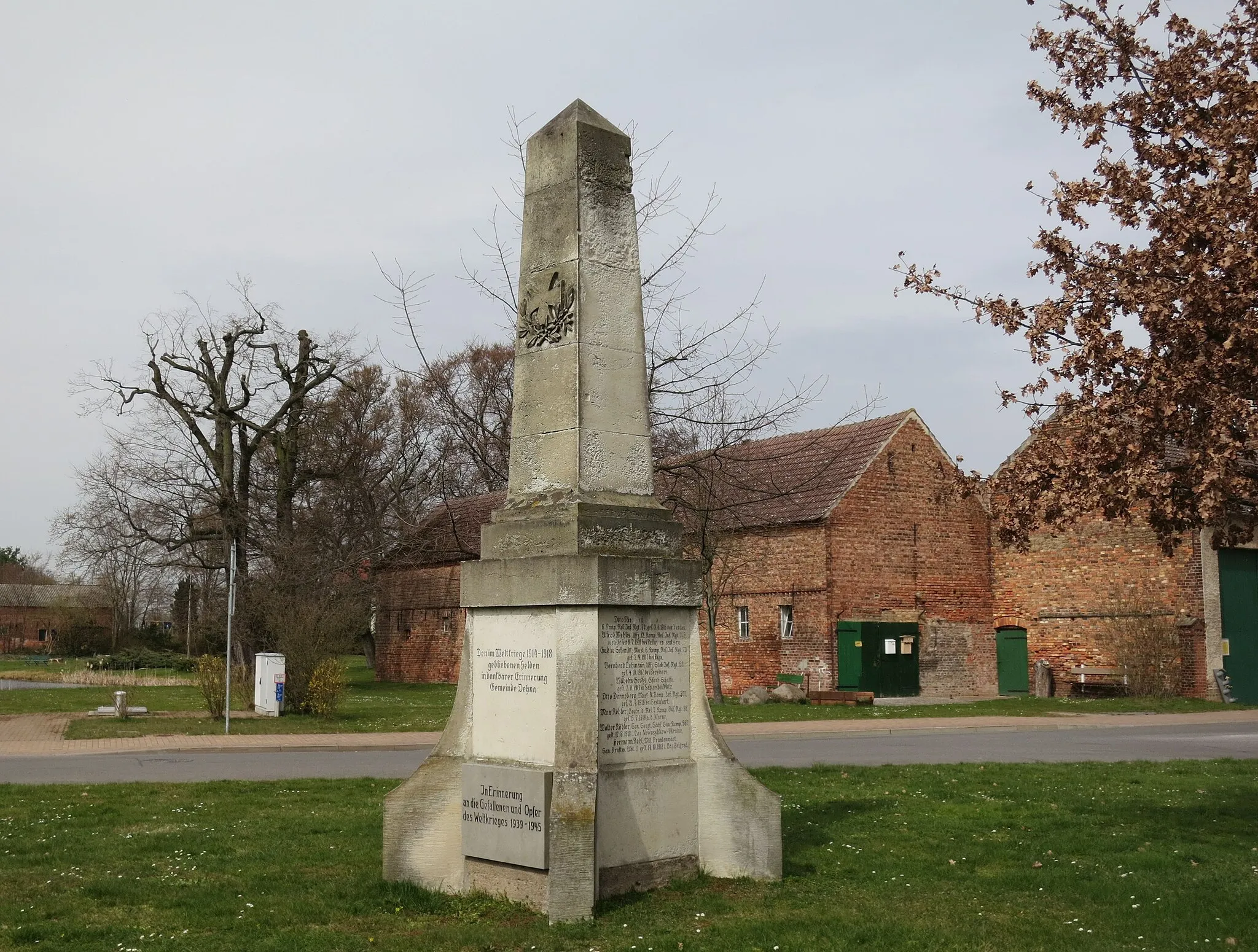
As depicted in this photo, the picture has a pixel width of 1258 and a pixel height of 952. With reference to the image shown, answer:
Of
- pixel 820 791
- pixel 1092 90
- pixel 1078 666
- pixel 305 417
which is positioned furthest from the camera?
pixel 305 417

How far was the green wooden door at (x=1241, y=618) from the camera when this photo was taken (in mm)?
29453

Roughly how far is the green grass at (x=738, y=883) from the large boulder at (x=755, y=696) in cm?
1685

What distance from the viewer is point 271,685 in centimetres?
2370

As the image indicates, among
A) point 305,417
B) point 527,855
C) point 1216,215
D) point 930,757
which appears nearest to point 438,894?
point 527,855

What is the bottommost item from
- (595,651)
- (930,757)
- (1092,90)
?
(930,757)

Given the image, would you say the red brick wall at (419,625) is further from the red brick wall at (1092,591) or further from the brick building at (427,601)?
the red brick wall at (1092,591)

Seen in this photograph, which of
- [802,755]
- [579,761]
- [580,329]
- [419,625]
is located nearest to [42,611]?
[419,625]

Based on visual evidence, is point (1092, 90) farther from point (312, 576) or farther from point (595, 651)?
point (312, 576)

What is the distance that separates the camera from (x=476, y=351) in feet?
178

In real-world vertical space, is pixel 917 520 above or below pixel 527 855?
above

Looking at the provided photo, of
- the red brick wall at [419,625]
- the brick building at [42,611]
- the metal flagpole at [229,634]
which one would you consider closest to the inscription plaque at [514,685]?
the metal flagpole at [229,634]

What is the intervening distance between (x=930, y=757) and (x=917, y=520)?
16342 millimetres

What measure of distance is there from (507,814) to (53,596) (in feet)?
317

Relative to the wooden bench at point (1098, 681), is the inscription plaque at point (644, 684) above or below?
above
